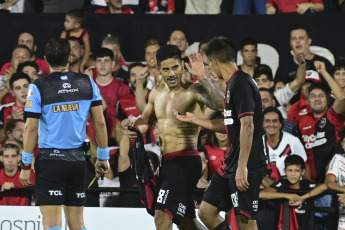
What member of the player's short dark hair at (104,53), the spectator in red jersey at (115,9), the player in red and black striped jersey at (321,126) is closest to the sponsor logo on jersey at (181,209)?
the player in red and black striped jersey at (321,126)

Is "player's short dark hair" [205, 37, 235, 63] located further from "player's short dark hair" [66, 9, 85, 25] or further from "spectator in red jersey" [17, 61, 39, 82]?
"player's short dark hair" [66, 9, 85, 25]

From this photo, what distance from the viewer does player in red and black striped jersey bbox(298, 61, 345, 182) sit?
9977 mm

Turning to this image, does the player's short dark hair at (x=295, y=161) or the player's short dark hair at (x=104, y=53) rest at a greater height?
the player's short dark hair at (x=104, y=53)

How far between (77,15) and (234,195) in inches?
222

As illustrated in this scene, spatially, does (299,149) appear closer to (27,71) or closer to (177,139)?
(177,139)

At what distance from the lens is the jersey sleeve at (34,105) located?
7.18m

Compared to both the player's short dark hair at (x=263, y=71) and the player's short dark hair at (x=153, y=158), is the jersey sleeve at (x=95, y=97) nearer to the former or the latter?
the player's short dark hair at (x=153, y=158)

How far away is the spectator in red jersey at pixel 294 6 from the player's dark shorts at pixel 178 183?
4840 millimetres

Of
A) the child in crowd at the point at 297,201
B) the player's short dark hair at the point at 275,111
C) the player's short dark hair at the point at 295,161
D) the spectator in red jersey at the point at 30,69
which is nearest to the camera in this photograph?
the child in crowd at the point at 297,201

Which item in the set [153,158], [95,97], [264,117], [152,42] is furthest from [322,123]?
[95,97]

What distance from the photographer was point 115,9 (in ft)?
41.2

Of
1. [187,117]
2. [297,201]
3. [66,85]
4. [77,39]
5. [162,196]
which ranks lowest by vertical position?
[297,201]

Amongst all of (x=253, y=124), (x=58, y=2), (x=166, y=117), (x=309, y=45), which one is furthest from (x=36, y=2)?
(x=253, y=124)

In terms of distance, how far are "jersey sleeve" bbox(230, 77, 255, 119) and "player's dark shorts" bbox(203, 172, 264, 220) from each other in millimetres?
Answer: 601
